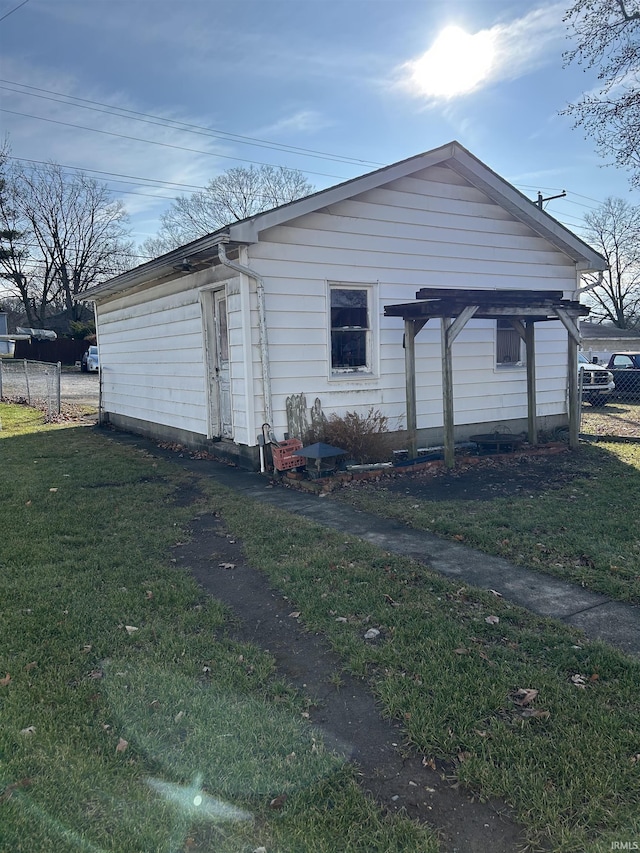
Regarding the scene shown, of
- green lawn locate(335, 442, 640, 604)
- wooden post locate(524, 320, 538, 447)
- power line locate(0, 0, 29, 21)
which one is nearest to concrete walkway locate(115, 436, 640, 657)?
green lawn locate(335, 442, 640, 604)

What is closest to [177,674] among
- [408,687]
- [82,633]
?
[82,633]

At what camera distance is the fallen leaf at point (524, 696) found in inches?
113

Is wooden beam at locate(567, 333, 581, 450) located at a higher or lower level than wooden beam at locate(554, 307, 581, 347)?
lower

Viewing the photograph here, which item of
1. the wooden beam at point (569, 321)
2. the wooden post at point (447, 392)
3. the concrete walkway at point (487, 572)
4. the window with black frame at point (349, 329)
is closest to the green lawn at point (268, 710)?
the concrete walkway at point (487, 572)

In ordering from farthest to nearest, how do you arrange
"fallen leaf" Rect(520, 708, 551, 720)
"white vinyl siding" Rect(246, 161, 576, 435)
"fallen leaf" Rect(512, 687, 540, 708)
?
"white vinyl siding" Rect(246, 161, 576, 435)
"fallen leaf" Rect(512, 687, 540, 708)
"fallen leaf" Rect(520, 708, 551, 720)

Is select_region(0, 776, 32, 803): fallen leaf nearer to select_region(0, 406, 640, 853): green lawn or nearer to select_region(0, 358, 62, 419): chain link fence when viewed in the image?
select_region(0, 406, 640, 853): green lawn

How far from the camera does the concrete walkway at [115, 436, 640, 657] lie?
3.69 metres

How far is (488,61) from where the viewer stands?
1037cm

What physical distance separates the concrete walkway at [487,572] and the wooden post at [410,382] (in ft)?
7.69

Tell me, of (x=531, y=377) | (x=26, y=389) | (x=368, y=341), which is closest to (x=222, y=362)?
(x=368, y=341)

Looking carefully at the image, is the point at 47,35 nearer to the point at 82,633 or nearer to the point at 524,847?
the point at 82,633

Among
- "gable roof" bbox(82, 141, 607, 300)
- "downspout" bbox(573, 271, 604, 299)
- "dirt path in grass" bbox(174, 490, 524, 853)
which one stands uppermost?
"gable roof" bbox(82, 141, 607, 300)

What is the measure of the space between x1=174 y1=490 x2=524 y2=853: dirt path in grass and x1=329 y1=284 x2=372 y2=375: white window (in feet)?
16.3

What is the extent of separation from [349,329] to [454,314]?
1.59 meters
